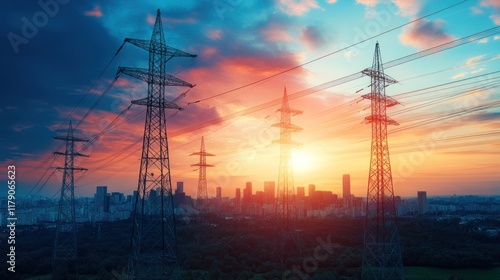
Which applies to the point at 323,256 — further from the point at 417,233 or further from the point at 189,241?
the point at 417,233

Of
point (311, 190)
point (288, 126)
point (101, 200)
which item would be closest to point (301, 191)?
point (311, 190)

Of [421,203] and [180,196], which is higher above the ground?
[180,196]

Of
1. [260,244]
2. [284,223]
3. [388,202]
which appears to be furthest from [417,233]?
[388,202]

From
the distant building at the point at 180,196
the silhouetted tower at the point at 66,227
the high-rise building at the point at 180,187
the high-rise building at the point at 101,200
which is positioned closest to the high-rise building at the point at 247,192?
the high-rise building at the point at 180,187

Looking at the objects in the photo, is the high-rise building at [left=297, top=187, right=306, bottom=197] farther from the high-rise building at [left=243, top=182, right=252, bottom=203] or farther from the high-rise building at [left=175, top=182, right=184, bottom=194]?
the high-rise building at [left=175, top=182, right=184, bottom=194]

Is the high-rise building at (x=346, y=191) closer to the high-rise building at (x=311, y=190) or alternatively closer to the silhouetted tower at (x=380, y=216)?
the high-rise building at (x=311, y=190)

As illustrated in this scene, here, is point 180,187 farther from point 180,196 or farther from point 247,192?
point 247,192

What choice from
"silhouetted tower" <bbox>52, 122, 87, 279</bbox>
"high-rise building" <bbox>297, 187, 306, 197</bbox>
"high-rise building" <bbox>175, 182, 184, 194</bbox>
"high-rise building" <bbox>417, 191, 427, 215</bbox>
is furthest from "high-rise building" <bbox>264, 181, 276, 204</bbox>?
"silhouetted tower" <bbox>52, 122, 87, 279</bbox>

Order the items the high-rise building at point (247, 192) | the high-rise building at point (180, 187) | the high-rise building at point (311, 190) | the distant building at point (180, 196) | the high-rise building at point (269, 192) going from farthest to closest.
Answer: the high-rise building at point (247, 192) < the high-rise building at point (311, 190) < the high-rise building at point (269, 192) < the high-rise building at point (180, 187) < the distant building at point (180, 196)
